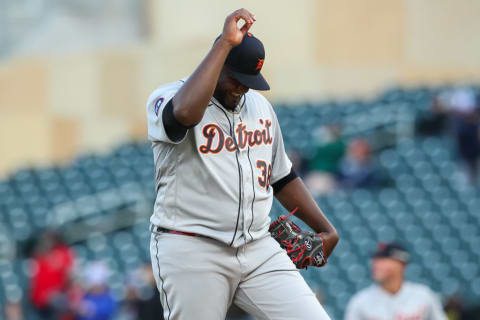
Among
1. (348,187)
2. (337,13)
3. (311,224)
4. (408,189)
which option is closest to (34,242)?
(348,187)

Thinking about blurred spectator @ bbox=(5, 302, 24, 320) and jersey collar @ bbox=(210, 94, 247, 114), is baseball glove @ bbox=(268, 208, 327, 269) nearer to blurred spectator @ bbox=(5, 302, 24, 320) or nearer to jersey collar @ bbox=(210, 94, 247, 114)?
jersey collar @ bbox=(210, 94, 247, 114)

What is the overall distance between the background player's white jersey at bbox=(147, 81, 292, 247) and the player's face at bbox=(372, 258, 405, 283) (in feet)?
6.51

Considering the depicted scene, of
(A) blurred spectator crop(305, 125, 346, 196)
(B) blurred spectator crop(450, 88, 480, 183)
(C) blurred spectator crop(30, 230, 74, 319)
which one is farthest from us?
(B) blurred spectator crop(450, 88, 480, 183)

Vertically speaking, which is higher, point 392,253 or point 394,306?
point 392,253

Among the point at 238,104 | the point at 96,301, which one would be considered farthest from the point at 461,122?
the point at 238,104

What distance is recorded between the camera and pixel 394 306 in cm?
511

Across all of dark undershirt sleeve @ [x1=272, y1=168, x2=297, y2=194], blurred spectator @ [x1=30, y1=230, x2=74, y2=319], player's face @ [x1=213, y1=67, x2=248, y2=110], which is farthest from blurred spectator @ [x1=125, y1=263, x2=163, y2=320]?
player's face @ [x1=213, y1=67, x2=248, y2=110]

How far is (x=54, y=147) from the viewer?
14.7 metres

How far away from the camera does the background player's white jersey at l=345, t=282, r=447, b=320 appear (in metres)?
5.03

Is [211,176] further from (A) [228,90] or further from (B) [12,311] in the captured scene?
(B) [12,311]

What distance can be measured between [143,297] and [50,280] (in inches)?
66.6

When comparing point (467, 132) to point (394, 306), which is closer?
point (394, 306)

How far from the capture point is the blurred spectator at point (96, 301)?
827 cm

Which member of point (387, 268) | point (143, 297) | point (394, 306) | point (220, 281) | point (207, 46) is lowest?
point (143, 297)
